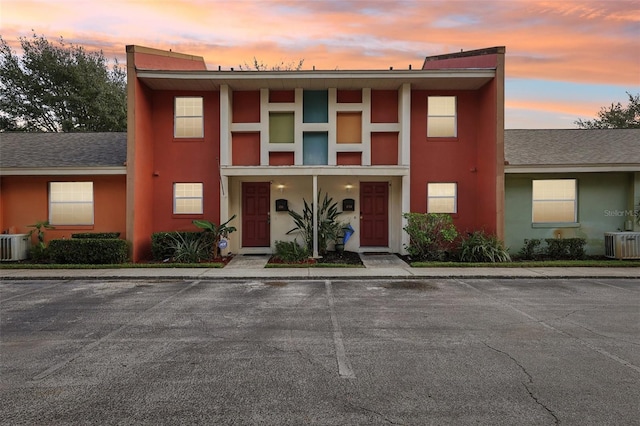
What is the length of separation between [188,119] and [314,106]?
451 centimetres

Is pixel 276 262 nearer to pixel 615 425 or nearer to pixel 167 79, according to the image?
pixel 167 79

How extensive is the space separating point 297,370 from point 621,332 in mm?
4716

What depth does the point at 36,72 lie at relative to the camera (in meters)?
25.1

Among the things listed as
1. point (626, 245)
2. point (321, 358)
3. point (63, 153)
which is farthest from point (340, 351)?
point (63, 153)

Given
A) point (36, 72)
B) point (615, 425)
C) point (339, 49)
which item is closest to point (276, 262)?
point (615, 425)

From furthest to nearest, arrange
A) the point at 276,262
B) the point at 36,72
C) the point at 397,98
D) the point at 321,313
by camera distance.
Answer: the point at 36,72 < the point at 397,98 < the point at 276,262 < the point at 321,313

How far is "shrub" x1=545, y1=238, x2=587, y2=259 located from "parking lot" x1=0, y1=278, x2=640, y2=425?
4619 mm

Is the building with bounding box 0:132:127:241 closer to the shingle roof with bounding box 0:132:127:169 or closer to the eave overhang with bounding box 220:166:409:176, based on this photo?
the shingle roof with bounding box 0:132:127:169

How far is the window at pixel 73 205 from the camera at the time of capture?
1250 centimetres

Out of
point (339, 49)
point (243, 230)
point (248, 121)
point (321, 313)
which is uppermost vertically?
point (339, 49)

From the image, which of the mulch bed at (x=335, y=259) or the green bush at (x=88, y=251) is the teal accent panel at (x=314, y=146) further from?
the green bush at (x=88, y=251)

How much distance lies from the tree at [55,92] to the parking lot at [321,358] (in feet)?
73.3

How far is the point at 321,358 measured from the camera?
4.21 m

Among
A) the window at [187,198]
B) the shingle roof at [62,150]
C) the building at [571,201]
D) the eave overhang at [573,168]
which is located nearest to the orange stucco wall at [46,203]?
the shingle roof at [62,150]
